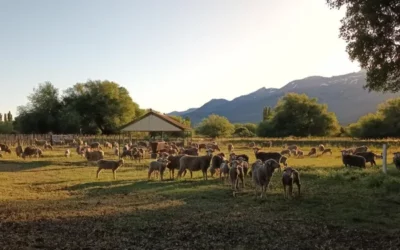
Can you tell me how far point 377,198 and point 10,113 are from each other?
132 meters

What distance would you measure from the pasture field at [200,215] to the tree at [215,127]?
87959 mm

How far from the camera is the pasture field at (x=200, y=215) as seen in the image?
10.7 metres

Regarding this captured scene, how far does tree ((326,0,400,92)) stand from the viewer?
18.9 metres

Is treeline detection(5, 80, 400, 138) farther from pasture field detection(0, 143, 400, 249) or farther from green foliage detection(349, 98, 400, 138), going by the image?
pasture field detection(0, 143, 400, 249)

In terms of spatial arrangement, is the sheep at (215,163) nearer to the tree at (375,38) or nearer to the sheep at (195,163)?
the sheep at (195,163)

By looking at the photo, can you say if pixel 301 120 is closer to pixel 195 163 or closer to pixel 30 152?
pixel 30 152

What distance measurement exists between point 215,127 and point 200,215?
9730cm

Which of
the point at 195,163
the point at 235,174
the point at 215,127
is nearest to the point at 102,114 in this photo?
the point at 215,127

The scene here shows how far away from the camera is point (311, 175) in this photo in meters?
23.2

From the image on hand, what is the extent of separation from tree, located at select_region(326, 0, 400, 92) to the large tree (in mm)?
81687

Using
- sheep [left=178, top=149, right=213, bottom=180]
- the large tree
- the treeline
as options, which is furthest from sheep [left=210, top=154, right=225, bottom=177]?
the large tree

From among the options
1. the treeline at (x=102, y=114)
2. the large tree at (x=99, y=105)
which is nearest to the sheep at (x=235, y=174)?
the treeline at (x=102, y=114)

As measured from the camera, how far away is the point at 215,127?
4370 inches

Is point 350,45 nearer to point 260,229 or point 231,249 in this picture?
point 260,229
